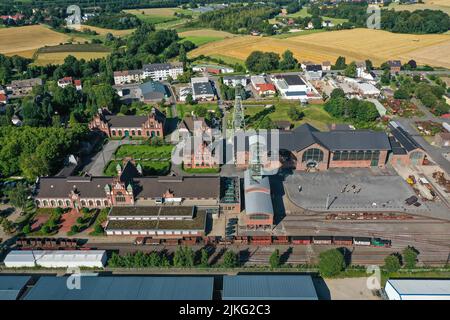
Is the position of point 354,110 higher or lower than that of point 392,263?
higher

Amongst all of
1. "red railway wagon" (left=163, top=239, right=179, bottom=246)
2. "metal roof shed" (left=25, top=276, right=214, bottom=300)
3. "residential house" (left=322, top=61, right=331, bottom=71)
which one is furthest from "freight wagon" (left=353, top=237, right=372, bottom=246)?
"residential house" (left=322, top=61, right=331, bottom=71)

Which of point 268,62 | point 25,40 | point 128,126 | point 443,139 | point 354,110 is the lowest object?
point 443,139

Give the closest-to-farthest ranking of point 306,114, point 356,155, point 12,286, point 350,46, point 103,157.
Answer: point 12,286 < point 356,155 < point 103,157 < point 306,114 < point 350,46

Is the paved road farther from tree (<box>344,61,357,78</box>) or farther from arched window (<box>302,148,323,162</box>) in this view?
tree (<box>344,61,357,78</box>)

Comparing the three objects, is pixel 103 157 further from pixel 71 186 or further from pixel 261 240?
pixel 261 240

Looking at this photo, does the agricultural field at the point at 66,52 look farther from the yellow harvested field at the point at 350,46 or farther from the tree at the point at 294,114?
the tree at the point at 294,114

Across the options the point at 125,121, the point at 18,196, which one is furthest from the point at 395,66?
the point at 18,196

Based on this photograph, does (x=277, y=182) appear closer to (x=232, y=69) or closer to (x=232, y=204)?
(x=232, y=204)

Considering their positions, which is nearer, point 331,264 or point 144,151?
point 331,264
